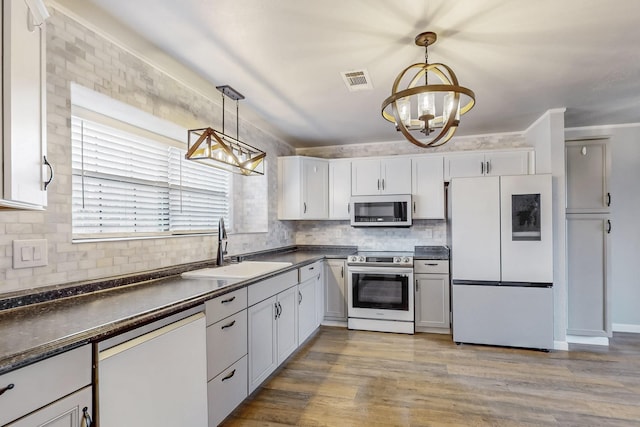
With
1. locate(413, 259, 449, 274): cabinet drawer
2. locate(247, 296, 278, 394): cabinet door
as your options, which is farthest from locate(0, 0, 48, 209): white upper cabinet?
locate(413, 259, 449, 274): cabinet drawer

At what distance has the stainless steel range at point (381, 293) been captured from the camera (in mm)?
3852

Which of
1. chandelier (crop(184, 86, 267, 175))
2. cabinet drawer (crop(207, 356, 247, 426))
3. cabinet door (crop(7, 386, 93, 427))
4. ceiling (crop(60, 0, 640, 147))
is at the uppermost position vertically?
ceiling (crop(60, 0, 640, 147))

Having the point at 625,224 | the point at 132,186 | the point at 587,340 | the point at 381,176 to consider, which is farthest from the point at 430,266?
the point at 132,186

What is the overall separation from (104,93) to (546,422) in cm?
336

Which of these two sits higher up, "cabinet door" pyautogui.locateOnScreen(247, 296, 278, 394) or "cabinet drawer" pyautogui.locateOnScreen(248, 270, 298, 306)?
"cabinet drawer" pyautogui.locateOnScreen(248, 270, 298, 306)

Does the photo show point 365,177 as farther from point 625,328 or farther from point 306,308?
point 625,328

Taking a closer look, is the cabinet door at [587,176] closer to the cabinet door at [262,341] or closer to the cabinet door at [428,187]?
the cabinet door at [428,187]

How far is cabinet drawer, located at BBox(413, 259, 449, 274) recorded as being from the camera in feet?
12.6

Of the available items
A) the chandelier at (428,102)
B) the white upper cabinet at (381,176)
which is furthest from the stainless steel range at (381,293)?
the chandelier at (428,102)

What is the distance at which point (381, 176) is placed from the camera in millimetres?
4434

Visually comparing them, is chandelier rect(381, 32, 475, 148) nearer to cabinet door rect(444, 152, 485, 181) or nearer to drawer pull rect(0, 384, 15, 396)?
drawer pull rect(0, 384, 15, 396)

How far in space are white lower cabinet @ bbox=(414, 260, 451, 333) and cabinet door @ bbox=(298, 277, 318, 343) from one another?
1183 millimetres

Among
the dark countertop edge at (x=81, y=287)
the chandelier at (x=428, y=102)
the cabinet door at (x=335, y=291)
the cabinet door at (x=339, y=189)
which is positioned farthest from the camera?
the cabinet door at (x=339, y=189)

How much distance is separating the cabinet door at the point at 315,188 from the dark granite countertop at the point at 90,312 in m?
2.27
